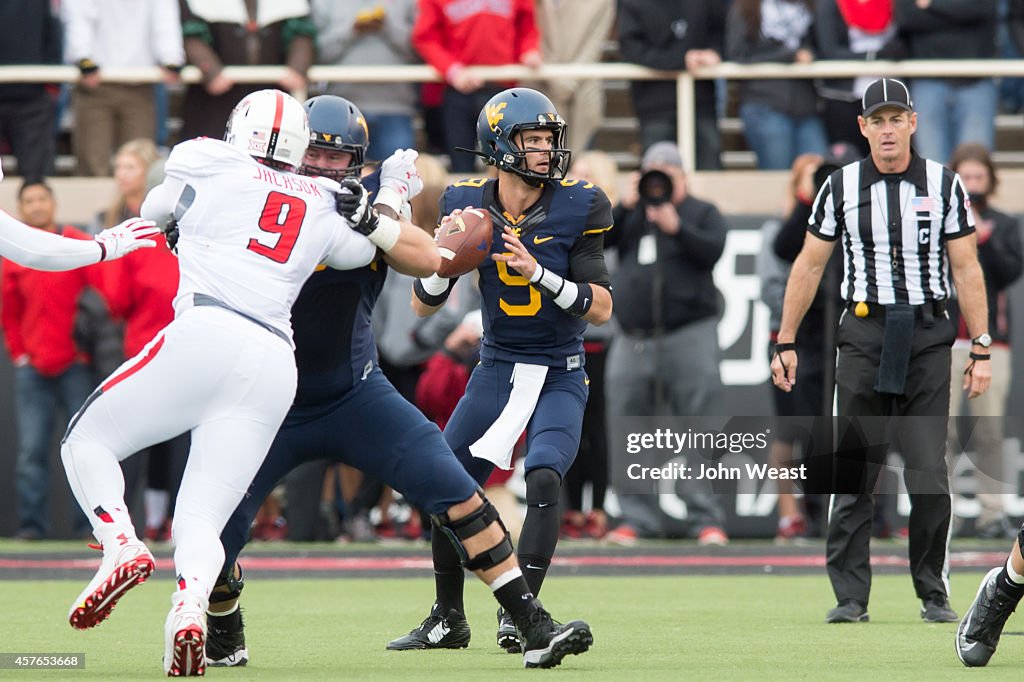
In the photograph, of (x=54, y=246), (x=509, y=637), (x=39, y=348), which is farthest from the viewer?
(x=39, y=348)

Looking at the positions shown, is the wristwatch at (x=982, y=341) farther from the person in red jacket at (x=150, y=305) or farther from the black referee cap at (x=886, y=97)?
the person in red jacket at (x=150, y=305)

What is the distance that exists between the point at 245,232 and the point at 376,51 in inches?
294

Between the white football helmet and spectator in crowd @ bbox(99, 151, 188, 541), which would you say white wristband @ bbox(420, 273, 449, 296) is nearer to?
the white football helmet

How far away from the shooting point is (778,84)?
41.2ft

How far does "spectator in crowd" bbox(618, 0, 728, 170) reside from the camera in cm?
1231

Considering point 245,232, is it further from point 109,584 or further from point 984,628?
point 984,628

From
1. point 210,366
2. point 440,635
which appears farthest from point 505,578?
point 210,366

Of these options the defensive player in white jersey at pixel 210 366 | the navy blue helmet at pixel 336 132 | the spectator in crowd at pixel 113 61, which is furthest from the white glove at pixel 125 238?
the spectator in crowd at pixel 113 61

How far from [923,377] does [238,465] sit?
333cm

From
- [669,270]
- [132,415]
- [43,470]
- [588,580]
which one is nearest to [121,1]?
[43,470]

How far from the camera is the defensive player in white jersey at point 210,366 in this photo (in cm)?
530

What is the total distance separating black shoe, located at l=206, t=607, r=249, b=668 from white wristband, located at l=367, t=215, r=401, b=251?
1401mm

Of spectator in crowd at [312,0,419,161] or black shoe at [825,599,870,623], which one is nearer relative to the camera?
black shoe at [825,599,870,623]

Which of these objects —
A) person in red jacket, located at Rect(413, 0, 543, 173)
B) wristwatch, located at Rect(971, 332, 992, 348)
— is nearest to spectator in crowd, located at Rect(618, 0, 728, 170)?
person in red jacket, located at Rect(413, 0, 543, 173)
